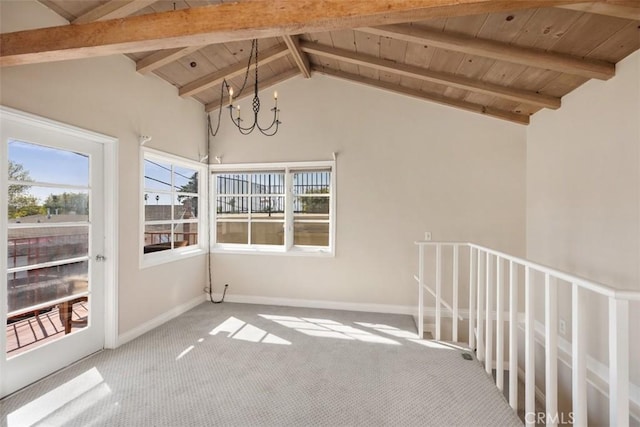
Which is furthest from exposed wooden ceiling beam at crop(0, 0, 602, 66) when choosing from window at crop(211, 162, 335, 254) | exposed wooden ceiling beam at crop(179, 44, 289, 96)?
window at crop(211, 162, 335, 254)

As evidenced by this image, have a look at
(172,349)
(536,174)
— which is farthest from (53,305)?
(536,174)

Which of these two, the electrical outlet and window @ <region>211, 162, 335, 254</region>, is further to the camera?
window @ <region>211, 162, 335, 254</region>

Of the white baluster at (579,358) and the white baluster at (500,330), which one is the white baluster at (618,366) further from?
the white baluster at (500,330)

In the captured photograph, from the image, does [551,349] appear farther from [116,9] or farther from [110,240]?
[116,9]

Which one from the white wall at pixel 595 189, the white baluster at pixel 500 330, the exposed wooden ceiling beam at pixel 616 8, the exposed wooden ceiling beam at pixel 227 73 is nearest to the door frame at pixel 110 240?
the exposed wooden ceiling beam at pixel 227 73

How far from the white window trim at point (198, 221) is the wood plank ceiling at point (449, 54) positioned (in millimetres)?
809

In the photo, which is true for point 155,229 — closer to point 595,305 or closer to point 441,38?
point 441,38

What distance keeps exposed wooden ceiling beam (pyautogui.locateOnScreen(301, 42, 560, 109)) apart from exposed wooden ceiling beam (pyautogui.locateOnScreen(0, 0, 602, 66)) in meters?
1.80

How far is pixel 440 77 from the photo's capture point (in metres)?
2.94

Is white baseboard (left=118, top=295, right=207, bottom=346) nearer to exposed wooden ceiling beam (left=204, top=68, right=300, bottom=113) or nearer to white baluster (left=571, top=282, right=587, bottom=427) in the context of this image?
exposed wooden ceiling beam (left=204, top=68, right=300, bottom=113)

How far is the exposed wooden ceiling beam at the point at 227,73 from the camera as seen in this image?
127 inches

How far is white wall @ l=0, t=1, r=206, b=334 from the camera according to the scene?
79.0 inches

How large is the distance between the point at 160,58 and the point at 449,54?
2.73m

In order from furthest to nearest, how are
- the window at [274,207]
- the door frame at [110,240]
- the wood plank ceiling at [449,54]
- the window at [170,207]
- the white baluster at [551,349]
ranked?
the window at [274,207] < the window at [170,207] < the door frame at [110,240] < the wood plank ceiling at [449,54] < the white baluster at [551,349]
